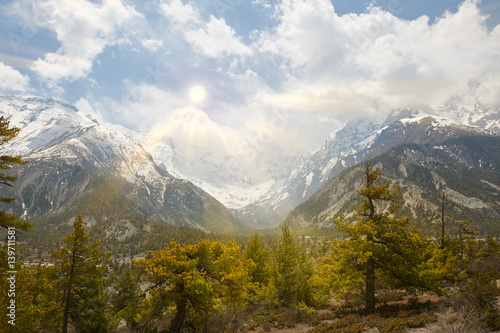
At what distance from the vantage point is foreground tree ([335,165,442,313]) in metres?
18.2

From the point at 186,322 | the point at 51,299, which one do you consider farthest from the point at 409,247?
the point at 51,299

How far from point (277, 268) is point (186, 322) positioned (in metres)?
13.1

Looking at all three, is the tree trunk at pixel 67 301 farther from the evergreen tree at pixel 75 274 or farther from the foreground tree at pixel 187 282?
the foreground tree at pixel 187 282

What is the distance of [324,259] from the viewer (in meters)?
20.6

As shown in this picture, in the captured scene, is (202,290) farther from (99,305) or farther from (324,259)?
(99,305)

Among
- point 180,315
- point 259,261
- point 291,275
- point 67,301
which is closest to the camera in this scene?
point 180,315

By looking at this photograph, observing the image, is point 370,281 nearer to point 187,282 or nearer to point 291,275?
point 291,275

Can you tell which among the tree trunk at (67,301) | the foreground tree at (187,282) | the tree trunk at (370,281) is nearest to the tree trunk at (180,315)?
the foreground tree at (187,282)

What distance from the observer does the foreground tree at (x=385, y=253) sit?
59.8 ft

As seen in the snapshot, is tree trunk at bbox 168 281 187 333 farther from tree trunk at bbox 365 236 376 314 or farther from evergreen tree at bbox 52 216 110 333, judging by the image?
tree trunk at bbox 365 236 376 314

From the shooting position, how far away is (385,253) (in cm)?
1897

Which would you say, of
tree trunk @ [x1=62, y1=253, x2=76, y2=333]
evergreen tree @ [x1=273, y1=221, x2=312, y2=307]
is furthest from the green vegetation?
evergreen tree @ [x1=273, y1=221, x2=312, y2=307]

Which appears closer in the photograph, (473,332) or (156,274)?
(473,332)

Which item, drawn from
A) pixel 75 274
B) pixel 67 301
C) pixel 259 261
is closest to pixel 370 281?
pixel 259 261
